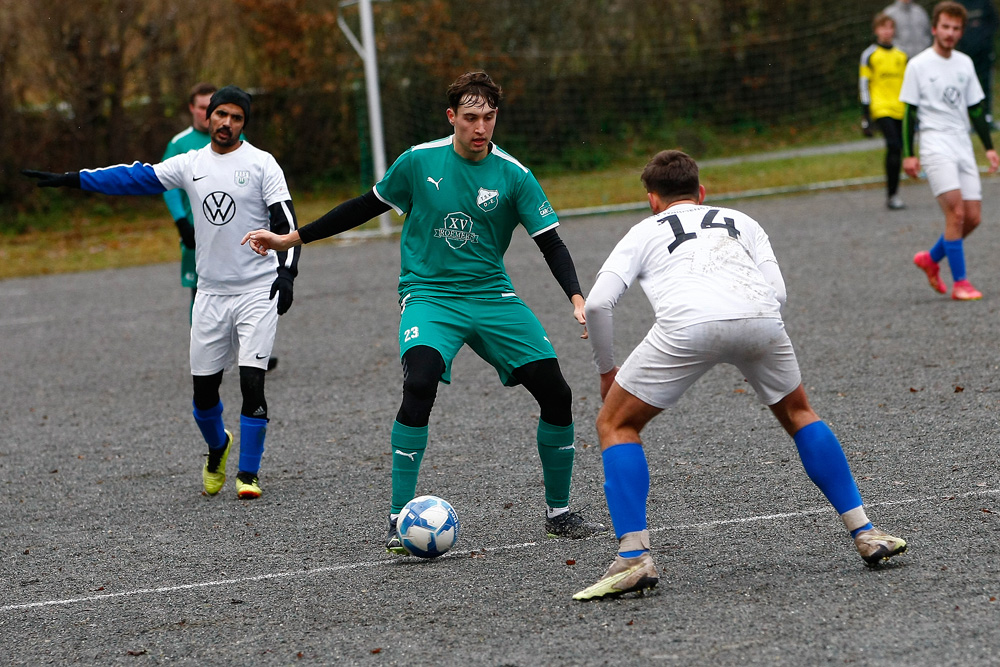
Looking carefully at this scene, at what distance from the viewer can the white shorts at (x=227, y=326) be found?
6586 mm

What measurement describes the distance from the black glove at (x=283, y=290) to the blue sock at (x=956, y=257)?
6.24 m

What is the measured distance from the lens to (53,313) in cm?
1395

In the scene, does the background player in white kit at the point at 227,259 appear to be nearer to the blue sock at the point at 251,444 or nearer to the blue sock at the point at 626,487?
the blue sock at the point at 251,444

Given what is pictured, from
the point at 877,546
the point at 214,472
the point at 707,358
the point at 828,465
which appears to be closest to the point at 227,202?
the point at 214,472

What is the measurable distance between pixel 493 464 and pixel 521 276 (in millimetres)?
7253

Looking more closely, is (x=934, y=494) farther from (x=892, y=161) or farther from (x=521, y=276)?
(x=892, y=161)

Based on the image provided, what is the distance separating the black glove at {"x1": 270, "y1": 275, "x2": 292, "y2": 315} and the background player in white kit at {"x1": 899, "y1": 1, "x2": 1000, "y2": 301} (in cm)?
606

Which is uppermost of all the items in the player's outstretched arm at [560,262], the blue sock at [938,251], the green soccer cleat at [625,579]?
the player's outstretched arm at [560,262]

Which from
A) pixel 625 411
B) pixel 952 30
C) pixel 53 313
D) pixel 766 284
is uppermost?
pixel 952 30

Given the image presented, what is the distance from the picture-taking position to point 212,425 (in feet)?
21.9

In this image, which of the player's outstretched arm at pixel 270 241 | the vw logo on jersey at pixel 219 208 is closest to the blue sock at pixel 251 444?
the vw logo on jersey at pixel 219 208

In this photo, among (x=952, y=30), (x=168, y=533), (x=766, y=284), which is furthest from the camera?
→ (x=952, y=30)

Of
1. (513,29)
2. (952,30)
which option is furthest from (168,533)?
(513,29)

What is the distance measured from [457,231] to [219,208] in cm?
180
